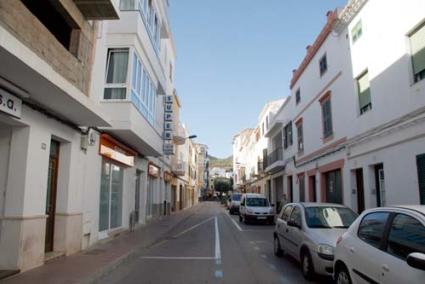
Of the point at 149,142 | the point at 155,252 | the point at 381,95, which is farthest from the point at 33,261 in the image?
the point at 381,95

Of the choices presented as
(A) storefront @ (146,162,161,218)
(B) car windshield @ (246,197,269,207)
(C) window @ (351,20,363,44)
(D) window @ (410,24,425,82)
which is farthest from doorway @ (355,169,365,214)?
(A) storefront @ (146,162,161,218)

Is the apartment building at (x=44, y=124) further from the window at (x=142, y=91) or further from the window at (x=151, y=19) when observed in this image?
the window at (x=151, y=19)

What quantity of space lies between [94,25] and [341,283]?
31.2 ft

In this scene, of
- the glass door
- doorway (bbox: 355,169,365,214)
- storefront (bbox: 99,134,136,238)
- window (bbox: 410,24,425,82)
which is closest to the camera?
window (bbox: 410,24,425,82)

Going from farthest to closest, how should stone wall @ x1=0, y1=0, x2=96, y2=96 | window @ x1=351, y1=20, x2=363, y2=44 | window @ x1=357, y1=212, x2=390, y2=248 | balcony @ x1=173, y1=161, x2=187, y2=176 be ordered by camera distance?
balcony @ x1=173, y1=161, x2=187, y2=176
window @ x1=351, y1=20, x2=363, y2=44
stone wall @ x1=0, y1=0, x2=96, y2=96
window @ x1=357, y1=212, x2=390, y2=248

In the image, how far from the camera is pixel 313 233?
781 centimetres

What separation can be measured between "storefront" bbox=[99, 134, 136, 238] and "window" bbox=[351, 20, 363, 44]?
10.1 metres

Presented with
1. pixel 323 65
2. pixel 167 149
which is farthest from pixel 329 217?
pixel 167 149

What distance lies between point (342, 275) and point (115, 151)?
1036cm

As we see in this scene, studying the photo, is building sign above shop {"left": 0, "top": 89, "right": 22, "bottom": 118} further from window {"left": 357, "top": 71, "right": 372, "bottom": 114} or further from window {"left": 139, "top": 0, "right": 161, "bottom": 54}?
window {"left": 357, "top": 71, "right": 372, "bottom": 114}

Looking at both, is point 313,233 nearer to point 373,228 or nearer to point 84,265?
point 373,228

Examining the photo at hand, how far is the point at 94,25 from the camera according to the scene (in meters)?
11.1

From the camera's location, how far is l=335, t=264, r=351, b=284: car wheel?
5461 millimetres

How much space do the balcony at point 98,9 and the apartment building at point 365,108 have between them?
322 inches
